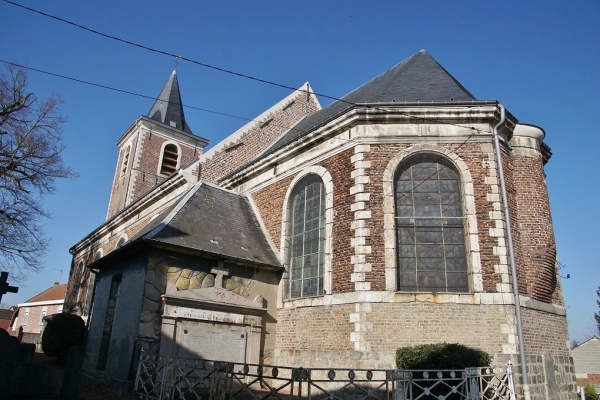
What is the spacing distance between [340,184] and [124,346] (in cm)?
627

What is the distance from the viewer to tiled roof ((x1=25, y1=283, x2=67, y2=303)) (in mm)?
43000

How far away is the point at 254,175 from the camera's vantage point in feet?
47.5

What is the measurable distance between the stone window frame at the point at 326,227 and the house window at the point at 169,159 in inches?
715

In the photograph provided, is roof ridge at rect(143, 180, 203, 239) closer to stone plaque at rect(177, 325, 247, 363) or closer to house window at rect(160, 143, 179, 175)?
stone plaque at rect(177, 325, 247, 363)

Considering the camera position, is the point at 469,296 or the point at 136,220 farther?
the point at 136,220

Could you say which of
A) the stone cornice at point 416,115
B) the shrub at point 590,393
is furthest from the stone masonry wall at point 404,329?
the shrub at point 590,393

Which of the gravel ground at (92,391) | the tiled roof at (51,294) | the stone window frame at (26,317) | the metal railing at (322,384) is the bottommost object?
the gravel ground at (92,391)

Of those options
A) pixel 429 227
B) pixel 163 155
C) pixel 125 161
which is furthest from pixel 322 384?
pixel 125 161

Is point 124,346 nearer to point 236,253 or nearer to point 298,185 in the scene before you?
point 236,253

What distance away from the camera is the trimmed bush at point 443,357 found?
25.8ft

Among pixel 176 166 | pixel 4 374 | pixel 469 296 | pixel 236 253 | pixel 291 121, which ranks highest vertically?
pixel 176 166

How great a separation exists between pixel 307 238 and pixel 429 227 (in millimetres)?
3355

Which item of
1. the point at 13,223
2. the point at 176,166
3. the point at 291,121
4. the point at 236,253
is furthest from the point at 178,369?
the point at 176,166

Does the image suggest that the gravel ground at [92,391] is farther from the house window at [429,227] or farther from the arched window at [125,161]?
the arched window at [125,161]
